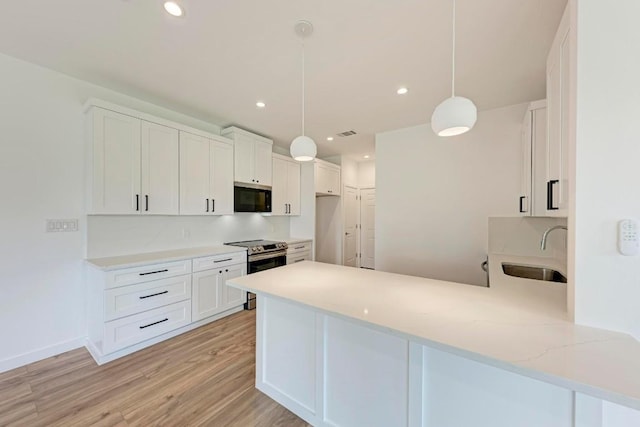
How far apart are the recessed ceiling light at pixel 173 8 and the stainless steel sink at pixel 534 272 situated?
3.35m

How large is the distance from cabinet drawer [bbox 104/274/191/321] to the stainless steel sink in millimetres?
3376

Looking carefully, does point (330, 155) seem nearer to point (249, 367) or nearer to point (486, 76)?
point (486, 76)

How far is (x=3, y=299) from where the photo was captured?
216cm

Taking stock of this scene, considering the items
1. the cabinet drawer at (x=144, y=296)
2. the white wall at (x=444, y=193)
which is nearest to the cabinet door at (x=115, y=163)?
the cabinet drawer at (x=144, y=296)

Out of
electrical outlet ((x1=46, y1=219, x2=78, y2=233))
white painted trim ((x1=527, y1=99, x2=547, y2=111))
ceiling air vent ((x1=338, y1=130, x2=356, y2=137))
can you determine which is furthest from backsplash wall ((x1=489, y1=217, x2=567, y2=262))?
electrical outlet ((x1=46, y1=219, x2=78, y2=233))

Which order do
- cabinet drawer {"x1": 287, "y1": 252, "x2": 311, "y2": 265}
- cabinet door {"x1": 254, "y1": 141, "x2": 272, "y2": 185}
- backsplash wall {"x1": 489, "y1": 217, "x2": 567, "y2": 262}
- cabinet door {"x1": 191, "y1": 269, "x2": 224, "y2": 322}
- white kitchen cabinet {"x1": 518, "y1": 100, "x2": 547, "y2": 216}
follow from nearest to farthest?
white kitchen cabinet {"x1": 518, "y1": 100, "x2": 547, "y2": 216}, backsplash wall {"x1": 489, "y1": 217, "x2": 567, "y2": 262}, cabinet door {"x1": 191, "y1": 269, "x2": 224, "y2": 322}, cabinet door {"x1": 254, "y1": 141, "x2": 272, "y2": 185}, cabinet drawer {"x1": 287, "y1": 252, "x2": 311, "y2": 265}

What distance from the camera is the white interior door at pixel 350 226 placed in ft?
18.5

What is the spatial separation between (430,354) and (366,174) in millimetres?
5295

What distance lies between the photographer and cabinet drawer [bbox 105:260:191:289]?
2.33m

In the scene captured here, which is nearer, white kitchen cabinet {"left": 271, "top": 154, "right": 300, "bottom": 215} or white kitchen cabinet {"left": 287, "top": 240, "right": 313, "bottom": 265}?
white kitchen cabinet {"left": 287, "top": 240, "right": 313, "bottom": 265}

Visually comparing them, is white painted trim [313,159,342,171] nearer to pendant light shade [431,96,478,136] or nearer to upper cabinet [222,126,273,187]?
upper cabinet [222,126,273,187]

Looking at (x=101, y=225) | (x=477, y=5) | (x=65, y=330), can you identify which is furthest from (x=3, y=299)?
(x=477, y=5)

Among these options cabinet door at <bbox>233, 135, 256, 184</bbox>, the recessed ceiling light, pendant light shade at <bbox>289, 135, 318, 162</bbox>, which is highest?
the recessed ceiling light

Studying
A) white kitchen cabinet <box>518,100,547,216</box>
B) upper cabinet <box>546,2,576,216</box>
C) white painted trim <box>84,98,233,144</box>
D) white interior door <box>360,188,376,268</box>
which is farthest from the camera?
white interior door <box>360,188,376,268</box>
